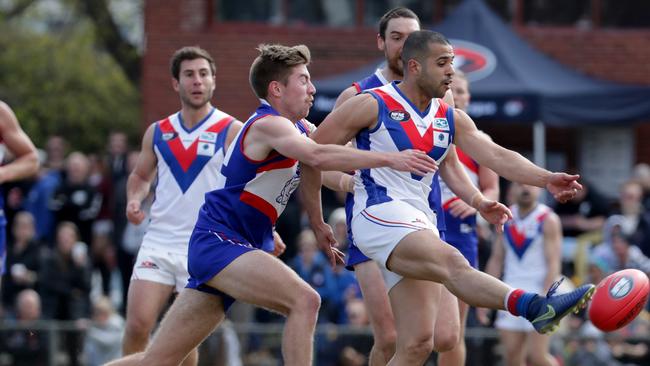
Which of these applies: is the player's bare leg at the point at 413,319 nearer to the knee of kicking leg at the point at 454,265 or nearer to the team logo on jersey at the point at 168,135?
the knee of kicking leg at the point at 454,265

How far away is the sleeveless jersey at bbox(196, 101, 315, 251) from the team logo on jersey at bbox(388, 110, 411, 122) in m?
0.68

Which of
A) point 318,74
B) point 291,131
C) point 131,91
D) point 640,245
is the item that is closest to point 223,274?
point 291,131

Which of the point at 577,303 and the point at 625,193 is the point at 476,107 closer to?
the point at 625,193

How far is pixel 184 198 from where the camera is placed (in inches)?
396

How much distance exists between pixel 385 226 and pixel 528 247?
5237mm

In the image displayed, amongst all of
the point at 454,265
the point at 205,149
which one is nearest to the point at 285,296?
the point at 454,265

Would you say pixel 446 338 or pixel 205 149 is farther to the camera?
pixel 205 149

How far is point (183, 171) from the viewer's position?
10031mm

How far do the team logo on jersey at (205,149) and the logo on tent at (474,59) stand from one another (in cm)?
692

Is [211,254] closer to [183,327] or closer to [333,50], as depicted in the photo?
[183,327]

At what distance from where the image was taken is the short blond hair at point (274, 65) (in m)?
8.27

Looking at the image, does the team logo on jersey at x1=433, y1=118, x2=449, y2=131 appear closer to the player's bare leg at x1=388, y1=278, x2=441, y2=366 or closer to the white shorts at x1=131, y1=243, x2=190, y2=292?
the player's bare leg at x1=388, y1=278, x2=441, y2=366

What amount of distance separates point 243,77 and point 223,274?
1148 cm

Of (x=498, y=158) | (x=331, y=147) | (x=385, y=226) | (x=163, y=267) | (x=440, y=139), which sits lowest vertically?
(x=163, y=267)
